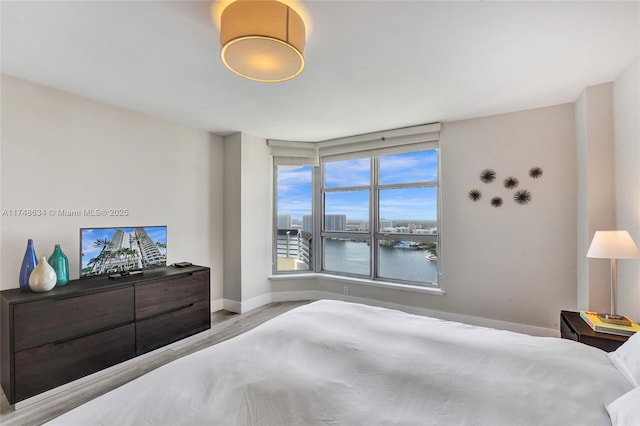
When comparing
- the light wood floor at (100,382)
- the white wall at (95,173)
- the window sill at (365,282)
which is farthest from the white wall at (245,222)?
the light wood floor at (100,382)

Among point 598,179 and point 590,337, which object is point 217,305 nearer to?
point 590,337

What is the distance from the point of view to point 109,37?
1.79 metres

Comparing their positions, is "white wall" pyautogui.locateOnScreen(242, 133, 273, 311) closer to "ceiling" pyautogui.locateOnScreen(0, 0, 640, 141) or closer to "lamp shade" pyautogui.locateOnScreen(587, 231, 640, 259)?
"ceiling" pyautogui.locateOnScreen(0, 0, 640, 141)

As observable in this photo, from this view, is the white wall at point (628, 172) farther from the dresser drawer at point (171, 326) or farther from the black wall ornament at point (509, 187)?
the dresser drawer at point (171, 326)

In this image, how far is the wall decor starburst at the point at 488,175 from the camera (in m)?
3.22

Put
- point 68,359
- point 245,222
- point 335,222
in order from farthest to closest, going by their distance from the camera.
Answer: point 335,222
point 245,222
point 68,359

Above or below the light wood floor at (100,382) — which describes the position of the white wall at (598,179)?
above

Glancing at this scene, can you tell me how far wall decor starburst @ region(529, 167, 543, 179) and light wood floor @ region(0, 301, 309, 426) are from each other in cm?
358

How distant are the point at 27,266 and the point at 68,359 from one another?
79cm

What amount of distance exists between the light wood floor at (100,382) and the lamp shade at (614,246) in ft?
11.0

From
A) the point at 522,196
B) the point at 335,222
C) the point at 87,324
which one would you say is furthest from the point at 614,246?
the point at 87,324

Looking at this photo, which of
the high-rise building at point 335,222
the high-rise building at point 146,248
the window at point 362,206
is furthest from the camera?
the high-rise building at point 335,222

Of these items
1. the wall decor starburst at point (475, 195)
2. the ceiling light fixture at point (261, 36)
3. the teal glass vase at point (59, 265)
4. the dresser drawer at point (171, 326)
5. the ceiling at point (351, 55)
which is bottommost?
the dresser drawer at point (171, 326)

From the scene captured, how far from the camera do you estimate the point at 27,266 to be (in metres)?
2.20
